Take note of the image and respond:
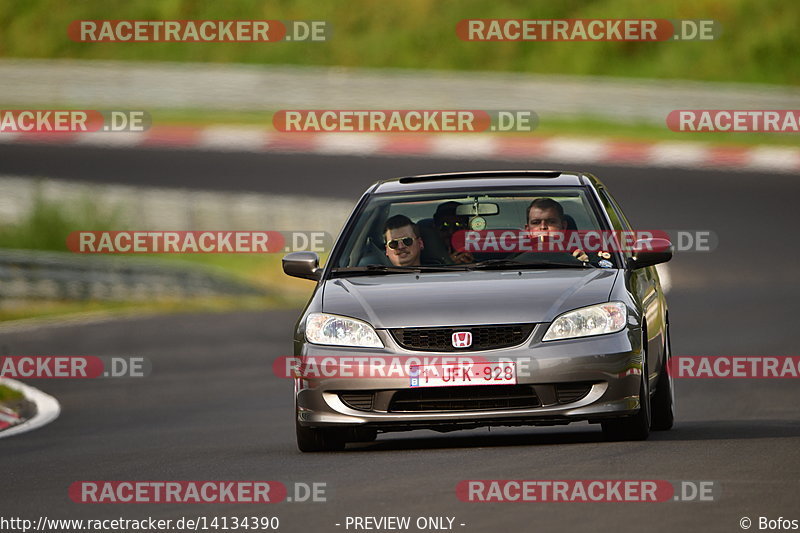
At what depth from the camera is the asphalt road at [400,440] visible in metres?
7.66

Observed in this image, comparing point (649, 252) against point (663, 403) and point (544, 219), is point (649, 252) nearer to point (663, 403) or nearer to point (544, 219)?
point (544, 219)

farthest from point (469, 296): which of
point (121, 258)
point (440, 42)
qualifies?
point (440, 42)

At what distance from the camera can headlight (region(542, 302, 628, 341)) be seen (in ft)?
30.9

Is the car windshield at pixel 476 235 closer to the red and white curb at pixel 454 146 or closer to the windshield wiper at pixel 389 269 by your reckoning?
the windshield wiper at pixel 389 269

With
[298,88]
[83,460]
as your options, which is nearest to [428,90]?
[298,88]

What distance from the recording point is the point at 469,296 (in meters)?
9.54

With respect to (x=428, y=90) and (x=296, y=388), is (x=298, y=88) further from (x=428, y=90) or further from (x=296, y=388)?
(x=296, y=388)

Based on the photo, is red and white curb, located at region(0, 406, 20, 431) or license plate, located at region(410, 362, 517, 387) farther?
red and white curb, located at region(0, 406, 20, 431)

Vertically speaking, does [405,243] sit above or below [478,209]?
→ below

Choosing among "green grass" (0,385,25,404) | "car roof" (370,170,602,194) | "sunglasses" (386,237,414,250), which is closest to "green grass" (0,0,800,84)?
"green grass" (0,385,25,404)

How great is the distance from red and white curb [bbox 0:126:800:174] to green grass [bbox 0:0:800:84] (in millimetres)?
7188

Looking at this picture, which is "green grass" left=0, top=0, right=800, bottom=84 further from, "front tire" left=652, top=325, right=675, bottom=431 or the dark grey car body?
the dark grey car body

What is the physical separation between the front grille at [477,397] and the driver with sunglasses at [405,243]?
1.15 metres

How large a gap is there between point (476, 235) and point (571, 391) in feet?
4.45
